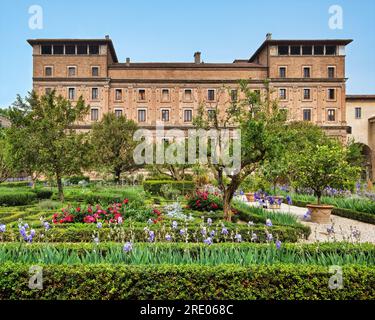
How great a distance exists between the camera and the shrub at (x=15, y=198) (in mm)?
12805

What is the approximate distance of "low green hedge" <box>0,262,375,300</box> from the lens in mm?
3689

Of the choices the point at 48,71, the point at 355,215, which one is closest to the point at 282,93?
the point at 48,71

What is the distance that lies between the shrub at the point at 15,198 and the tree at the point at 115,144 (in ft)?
41.7

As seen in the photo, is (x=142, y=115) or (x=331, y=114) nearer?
(x=142, y=115)

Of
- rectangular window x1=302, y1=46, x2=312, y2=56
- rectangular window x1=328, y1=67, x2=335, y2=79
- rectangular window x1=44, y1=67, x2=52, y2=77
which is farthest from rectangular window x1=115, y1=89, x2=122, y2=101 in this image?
rectangular window x1=328, y1=67, x2=335, y2=79

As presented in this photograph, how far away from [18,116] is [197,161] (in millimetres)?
9986

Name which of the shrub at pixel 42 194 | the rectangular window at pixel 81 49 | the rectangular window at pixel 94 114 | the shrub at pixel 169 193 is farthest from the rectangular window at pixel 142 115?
the shrub at pixel 42 194

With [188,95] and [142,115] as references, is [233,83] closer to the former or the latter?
[188,95]

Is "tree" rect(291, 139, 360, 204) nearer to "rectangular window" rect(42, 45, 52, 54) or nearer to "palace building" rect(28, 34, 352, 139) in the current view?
"palace building" rect(28, 34, 352, 139)

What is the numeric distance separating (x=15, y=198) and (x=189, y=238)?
942 centimetres

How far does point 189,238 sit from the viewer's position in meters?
6.62

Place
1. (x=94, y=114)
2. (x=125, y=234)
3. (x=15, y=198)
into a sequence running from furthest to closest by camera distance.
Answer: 1. (x=94, y=114)
2. (x=15, y=198)
3. (x=125, y=234)

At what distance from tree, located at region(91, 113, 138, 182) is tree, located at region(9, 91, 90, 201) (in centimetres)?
1101
